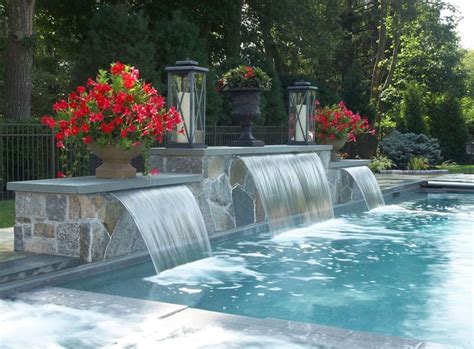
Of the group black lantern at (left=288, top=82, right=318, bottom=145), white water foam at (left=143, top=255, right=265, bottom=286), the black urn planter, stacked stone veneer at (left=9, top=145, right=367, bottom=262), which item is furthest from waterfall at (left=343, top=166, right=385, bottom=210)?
white water foam at (left=143, top=255, right=265, bottom=286)

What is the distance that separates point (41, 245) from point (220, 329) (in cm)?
311

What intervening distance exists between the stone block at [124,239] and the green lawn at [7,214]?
2.65 metres

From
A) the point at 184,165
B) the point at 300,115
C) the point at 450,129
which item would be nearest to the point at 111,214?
the point at 184,165

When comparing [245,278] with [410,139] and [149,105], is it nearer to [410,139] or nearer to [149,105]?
[149,105]

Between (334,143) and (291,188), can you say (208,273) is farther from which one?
(334,143)

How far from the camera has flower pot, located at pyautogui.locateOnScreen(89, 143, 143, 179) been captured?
7.68m

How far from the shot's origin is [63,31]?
2523cm

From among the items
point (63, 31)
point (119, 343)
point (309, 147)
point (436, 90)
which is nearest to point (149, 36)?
point (63, 31)

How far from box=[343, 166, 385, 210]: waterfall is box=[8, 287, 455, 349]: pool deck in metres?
9.76

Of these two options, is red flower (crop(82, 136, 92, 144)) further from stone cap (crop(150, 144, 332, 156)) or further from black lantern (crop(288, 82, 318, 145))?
black lantern (crop(288, 82, 318, 145))

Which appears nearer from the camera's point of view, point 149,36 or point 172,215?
point 172,215

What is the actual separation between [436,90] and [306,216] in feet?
83.2

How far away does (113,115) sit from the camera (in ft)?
24.4

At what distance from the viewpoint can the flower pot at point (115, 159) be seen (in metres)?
7.68
